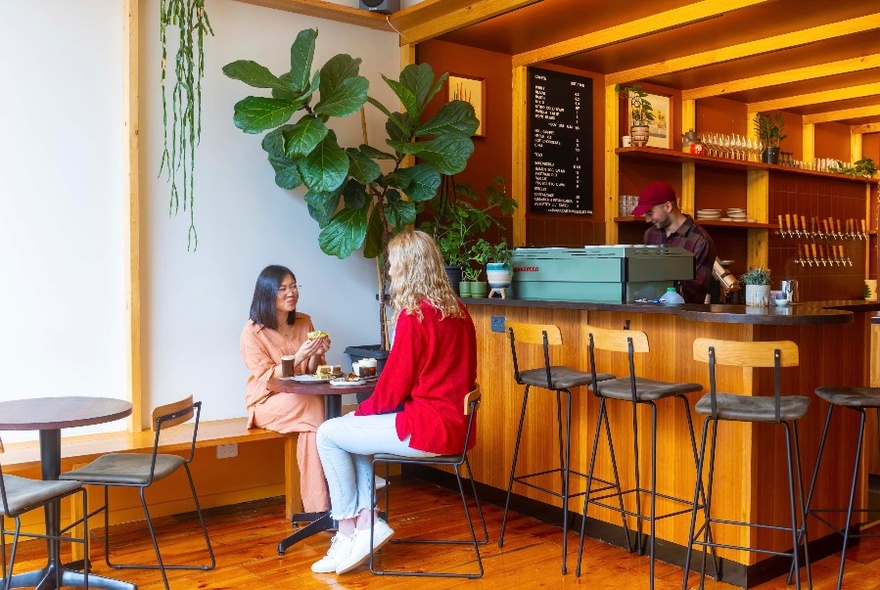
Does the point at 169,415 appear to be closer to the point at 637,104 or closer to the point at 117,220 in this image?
the point at 117,220

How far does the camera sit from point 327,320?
214 inches

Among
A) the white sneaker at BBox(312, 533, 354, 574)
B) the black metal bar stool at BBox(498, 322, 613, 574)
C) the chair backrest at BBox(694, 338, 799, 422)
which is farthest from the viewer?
the black metal bar stool at BBox(498, 322, 613, 574)

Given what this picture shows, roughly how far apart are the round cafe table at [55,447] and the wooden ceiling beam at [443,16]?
284cm

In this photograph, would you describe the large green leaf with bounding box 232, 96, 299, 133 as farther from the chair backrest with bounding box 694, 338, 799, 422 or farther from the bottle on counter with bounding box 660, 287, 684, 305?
the chair backrest with bounding box 694, 338, 799, 422

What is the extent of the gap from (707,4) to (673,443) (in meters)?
2.43

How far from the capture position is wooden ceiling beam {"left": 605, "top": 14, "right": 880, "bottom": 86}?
210 inches

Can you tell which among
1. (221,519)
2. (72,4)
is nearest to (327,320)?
(221,519)

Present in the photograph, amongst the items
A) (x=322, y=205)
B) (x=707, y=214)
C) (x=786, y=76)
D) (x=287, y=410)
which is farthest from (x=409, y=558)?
(x=786, y=76)

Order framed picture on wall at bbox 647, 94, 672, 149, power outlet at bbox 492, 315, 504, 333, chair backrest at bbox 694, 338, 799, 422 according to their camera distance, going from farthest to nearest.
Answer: framed picture on wall at bbox 647, 94, 672, 149, power outlet at bbox 492, 315, 504, 333, chair backrest at bbox 694, 338, 799, 422

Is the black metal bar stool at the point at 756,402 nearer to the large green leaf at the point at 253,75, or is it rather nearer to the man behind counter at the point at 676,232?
the man behind counter at the point at 676,232

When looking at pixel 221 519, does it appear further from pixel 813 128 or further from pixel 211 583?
pixel 813 128

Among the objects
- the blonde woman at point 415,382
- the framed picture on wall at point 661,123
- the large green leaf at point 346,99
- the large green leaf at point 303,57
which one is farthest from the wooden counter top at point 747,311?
the framed picture on wall at point 661,123

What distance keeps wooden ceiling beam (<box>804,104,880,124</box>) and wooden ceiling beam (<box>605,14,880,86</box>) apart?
2618 millimetres

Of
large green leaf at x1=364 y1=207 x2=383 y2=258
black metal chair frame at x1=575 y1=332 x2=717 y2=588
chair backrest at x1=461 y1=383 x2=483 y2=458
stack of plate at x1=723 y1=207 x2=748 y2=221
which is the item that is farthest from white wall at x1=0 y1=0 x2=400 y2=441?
stack of plate at x1=723 y1=207 x2=748 y2=221
